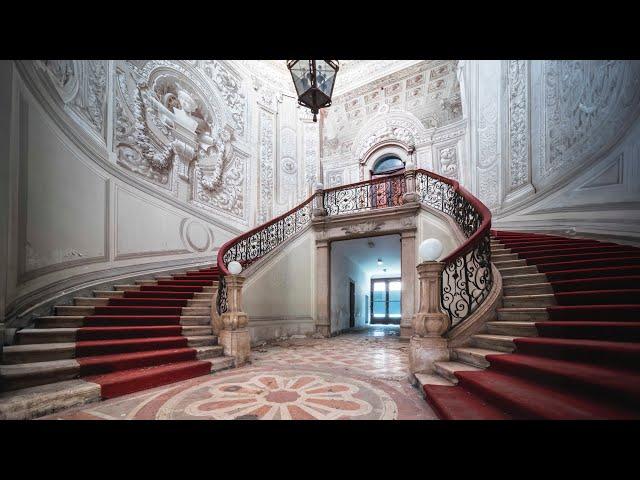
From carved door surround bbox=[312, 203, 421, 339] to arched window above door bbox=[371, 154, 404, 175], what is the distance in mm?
4028

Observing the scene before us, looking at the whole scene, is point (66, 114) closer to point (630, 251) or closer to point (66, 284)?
point (66, 284)

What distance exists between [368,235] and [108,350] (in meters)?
5.50

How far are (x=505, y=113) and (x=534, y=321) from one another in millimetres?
6572

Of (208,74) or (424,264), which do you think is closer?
(424,264)

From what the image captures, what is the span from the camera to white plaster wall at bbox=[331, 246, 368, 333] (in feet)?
27.0

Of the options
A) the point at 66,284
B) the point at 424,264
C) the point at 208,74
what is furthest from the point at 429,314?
the point at 208,74

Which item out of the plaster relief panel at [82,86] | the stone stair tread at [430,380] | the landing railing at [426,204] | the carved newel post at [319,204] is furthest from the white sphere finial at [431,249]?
the plaster relief panel at [82,86]

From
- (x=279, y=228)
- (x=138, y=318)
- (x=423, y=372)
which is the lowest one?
(x=423, y=372)

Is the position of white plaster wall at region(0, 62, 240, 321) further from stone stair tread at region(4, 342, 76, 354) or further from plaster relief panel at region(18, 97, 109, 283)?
stone stair tread at region(4, 342, 76, 354)

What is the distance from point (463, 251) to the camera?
347 centimetres

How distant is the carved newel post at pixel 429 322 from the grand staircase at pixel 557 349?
136mm

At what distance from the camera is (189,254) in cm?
721
